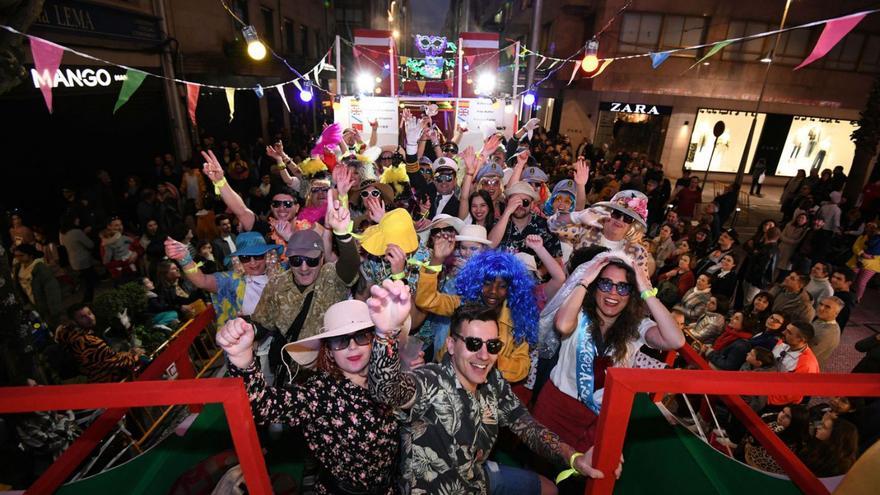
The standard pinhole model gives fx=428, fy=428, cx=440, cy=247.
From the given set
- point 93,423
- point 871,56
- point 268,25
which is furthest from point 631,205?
point 871,56

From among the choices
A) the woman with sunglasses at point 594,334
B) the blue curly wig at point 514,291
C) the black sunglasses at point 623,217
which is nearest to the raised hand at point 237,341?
the blue curly wig at point 514,291

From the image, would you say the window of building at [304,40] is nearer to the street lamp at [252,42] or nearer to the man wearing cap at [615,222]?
the street lamp at [252,42]

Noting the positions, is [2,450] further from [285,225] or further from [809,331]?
[809,331]

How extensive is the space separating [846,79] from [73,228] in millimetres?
26765

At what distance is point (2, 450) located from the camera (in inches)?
145

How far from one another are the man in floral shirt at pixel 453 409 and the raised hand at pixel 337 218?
1.20 meters

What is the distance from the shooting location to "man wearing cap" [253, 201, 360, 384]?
3188mm

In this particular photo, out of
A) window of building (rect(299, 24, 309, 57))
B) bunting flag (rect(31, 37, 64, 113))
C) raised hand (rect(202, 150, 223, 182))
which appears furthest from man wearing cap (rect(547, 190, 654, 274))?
window of building (rect(299, 24, 309, 57))

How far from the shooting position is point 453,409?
Answer: 2242mm

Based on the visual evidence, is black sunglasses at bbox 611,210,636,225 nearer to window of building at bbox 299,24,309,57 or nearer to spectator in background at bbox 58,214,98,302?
spectator in background at bbox 58,214,98,302

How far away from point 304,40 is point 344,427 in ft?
95.6

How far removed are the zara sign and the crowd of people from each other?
12.8 meters

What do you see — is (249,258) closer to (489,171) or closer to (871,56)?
(489,171)

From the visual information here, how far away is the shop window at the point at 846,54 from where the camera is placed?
17.8 metres
